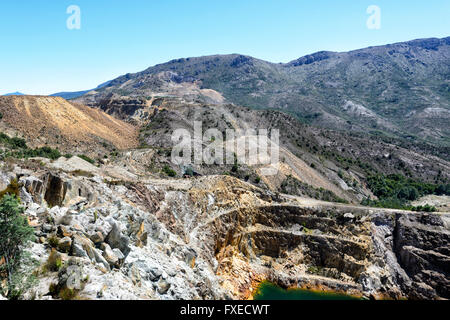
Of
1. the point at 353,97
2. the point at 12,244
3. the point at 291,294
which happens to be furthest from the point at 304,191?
the point at 353,97

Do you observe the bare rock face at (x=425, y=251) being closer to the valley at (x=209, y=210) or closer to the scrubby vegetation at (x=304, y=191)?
the valley at (x=209, y=210)

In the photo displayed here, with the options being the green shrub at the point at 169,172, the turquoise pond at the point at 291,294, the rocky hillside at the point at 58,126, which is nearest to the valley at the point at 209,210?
the green shrub at the point at 169,172

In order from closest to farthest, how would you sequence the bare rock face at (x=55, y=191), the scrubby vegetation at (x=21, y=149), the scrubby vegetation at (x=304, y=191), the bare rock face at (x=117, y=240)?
the bare rock face at (x=117, y=240) → the bare rock face at (x=55, y=191) → the scrubby vegetation at (x=21, y=149) → the scrubby vegetation at (x=304, y=191)

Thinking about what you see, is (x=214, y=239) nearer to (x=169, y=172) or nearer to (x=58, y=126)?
(x=169, y=172)
